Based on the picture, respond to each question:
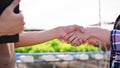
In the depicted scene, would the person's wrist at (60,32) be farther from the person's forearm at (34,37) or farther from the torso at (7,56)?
the torso at (7,56)

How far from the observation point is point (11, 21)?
2.21 ft

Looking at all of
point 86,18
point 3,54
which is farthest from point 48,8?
point 3,54

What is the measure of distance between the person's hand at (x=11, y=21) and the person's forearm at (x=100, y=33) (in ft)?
1.31

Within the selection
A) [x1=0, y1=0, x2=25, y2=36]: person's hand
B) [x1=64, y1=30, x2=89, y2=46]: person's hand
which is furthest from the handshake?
[x1=0, y1=0, x2=25, y2=36]: person's hand

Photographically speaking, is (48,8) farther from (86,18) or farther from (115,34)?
(115,34)

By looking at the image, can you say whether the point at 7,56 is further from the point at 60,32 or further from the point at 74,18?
the point at 74,18

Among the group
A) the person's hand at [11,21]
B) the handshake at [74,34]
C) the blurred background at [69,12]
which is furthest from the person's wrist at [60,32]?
the blurred background at [69,12]

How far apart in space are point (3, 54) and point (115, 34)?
34cm

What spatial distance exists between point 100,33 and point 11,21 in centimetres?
47

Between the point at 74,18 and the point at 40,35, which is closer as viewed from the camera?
the point at 40,35

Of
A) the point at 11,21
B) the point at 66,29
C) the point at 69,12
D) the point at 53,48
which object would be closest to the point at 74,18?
the point at 69,12

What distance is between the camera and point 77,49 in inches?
83.1

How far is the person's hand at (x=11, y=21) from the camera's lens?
664 millimetres

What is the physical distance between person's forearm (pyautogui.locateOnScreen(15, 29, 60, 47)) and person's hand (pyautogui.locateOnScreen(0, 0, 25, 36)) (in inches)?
15.9
